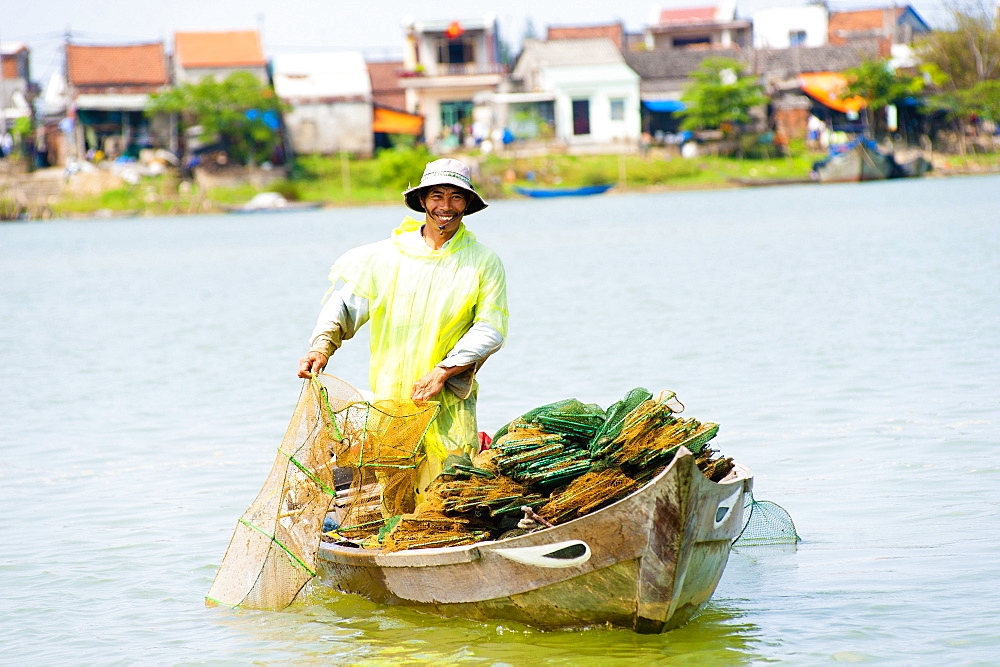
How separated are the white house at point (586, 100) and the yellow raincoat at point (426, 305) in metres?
44.2

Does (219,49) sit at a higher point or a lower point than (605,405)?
higher

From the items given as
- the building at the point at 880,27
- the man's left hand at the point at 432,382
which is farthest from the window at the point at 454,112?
the man's left hand at the point at 432,382

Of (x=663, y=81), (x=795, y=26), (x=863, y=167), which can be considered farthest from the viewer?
(x=795, y=26)

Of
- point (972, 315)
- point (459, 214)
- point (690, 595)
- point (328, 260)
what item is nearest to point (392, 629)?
point (690, 595)

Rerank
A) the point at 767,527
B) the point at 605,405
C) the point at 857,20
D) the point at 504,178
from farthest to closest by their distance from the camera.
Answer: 1. the point at 857,20
2. the point at 504,178
3. the point at 605,405
4. the point at 767,527

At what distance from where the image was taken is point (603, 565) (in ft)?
15.0

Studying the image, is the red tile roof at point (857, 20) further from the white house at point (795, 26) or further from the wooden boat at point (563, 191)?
the wooden boat at point (563, 191)

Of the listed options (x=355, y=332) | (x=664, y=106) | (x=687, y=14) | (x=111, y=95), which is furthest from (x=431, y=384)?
(x=687, y=14)

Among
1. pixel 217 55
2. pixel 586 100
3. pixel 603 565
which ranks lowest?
pixel 603 565

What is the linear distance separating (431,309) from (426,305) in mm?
28

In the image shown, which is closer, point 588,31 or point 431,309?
point 431,309

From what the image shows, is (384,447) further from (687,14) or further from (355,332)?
(687,14)

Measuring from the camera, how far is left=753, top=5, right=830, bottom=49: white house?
6316 cm

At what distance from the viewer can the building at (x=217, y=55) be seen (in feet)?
166
